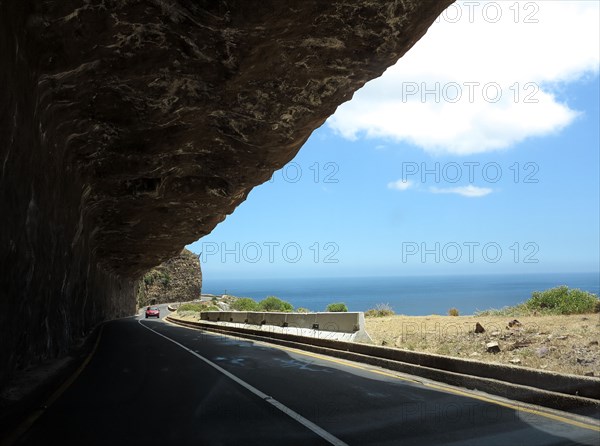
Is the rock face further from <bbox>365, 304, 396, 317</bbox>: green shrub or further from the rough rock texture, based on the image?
the rough rock texture

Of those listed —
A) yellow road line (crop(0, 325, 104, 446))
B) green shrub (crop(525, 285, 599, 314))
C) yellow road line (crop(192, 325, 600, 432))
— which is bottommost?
yellow road line (crop(0, 325, 104, 446))

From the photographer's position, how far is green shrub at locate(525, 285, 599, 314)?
685 inches

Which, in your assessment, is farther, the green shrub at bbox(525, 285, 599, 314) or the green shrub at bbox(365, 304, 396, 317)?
the green shrub at bbox(365, 304, 396, 317)

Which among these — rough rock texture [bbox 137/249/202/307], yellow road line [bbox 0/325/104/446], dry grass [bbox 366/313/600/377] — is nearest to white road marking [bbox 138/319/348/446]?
yellow road line [bbox 0/325/104/446]

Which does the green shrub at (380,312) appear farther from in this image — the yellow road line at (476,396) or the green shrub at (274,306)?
the green shrub at (274,306)

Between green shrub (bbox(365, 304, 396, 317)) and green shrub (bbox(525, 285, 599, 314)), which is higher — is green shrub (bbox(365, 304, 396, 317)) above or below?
below

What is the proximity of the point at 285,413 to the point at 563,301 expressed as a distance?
15311mm

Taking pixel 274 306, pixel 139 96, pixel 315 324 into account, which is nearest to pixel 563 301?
pixel 315 324

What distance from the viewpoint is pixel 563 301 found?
739 inches

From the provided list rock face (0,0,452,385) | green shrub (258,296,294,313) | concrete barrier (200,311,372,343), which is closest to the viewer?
rock face (0,0,452,385)

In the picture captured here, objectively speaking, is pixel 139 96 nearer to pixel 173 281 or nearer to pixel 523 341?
pixel 523 341

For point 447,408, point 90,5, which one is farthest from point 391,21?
point 447,408

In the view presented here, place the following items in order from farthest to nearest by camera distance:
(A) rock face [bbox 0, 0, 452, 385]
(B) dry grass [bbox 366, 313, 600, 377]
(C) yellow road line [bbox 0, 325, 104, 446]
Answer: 1. (B) dry grass [bbox 366, 313, 600, 377]
2. (A) rock face [bbox 0, 0, 452, 385]
3. (C) yellow road line [bbox 0, 325, 104, 446]

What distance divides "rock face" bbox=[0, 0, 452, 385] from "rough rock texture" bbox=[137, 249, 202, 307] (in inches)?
3632
